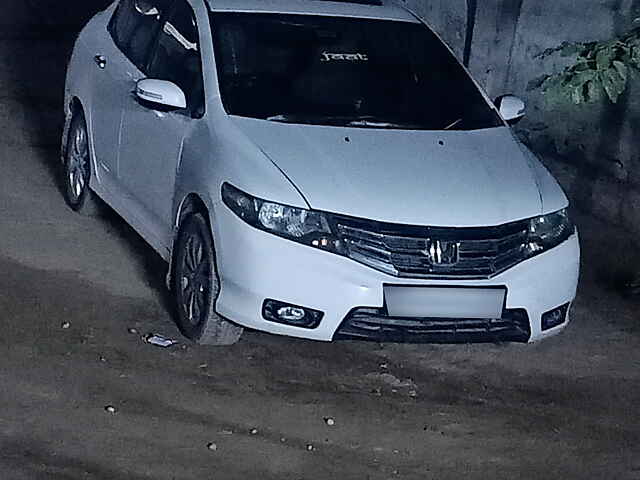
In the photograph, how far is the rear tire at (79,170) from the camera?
9.25m

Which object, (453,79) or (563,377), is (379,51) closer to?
(453,79)

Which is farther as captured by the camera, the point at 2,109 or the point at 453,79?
the point at 2,109

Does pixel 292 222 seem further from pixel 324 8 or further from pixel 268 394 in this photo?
pixel 324 8

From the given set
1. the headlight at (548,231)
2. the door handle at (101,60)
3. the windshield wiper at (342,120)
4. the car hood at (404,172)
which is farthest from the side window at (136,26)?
the headlight at (548,231)

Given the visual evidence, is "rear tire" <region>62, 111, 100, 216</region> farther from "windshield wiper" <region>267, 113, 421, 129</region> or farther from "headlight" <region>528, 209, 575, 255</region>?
"headlight" <region>528, 209, 575, 255</region>

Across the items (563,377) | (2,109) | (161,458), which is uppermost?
(161,458)

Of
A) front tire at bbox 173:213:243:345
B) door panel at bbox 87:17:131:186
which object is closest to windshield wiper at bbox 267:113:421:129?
front tire at bbox 173:213:243:345

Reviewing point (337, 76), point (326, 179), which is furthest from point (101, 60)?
point (326, 179)

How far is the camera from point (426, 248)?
22.5ft

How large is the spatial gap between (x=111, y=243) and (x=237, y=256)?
2468 millimetres

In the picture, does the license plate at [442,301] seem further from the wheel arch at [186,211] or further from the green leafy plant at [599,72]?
the green leafy plant at [599,72]

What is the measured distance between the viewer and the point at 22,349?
7.36 meters

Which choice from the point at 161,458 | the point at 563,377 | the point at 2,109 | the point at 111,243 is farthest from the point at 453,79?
the point at 2,109

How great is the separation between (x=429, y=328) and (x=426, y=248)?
0.39 meters
